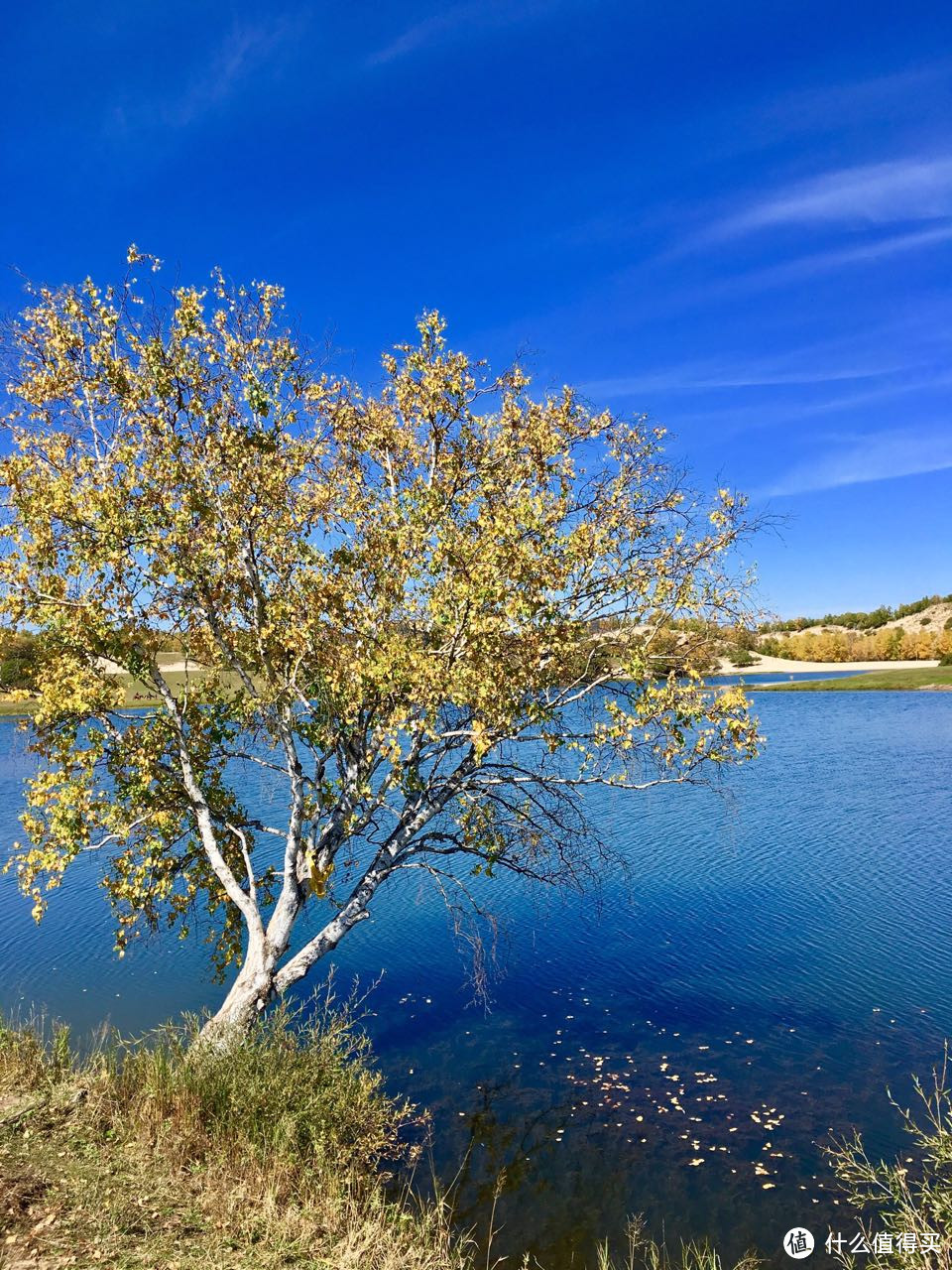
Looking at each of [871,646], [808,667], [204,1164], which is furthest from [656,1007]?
[871,646]

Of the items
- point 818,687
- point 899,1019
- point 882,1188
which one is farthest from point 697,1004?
point 818,687

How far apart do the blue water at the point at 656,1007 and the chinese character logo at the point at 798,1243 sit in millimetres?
201

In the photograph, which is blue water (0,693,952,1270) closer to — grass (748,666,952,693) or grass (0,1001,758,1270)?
grass (0,1001,758,1270)

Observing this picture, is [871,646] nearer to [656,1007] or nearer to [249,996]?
[656,1007]

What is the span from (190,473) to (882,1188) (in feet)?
45.0

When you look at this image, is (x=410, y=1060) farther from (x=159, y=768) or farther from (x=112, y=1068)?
(x=159, y=768)

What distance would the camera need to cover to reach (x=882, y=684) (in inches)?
3765

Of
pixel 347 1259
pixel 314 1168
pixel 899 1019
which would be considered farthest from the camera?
pixel 899 1019

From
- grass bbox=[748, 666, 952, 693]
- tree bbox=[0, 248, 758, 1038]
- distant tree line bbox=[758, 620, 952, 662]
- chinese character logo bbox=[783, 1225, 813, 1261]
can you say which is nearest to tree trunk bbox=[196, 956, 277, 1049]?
tree bbox=[0, 248, 758, 1038]

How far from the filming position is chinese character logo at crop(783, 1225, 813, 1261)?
9477 mm

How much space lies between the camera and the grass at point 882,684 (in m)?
92.4

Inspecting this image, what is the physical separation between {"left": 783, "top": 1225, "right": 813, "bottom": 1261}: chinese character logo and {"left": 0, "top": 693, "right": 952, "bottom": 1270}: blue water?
0.20m

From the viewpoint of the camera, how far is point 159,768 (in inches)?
513

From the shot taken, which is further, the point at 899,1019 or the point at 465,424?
the point at 899,1019
